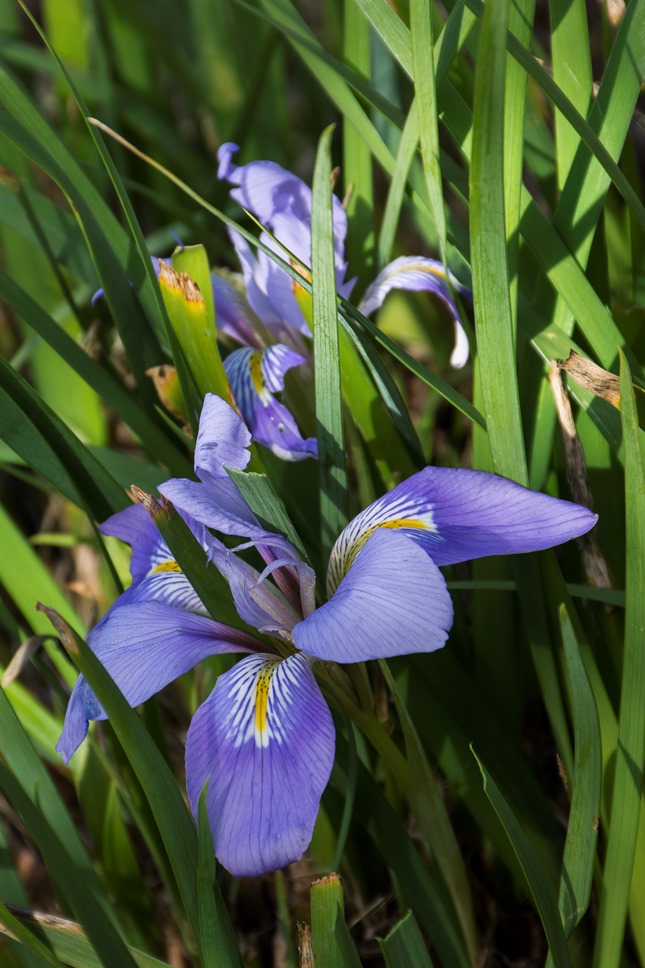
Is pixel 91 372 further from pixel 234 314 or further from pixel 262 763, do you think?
pixel 262 763

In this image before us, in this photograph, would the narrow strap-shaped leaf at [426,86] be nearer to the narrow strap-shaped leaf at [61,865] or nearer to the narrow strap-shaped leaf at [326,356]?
the narrow strap-shaped leaf at [326,356]

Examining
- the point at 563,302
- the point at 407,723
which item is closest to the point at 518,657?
the point at 407,723

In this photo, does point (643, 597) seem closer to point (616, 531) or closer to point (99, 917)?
point (616, 531)

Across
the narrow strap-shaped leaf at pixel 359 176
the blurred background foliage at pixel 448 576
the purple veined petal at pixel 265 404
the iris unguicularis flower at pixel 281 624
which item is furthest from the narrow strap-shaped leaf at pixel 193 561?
the narrow strap-shaped leaf at pixel 359 176

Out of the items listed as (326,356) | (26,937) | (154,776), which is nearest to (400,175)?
(326,356)

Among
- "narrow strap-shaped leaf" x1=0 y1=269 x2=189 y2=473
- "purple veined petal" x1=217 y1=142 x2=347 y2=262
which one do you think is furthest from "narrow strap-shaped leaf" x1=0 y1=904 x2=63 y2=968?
"purple veined petal" x1=217 y1=142 x2=347 y2=262

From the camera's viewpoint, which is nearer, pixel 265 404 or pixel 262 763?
pixel 262 763

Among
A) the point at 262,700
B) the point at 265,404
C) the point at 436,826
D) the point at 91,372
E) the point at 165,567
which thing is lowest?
the point at 436,826
